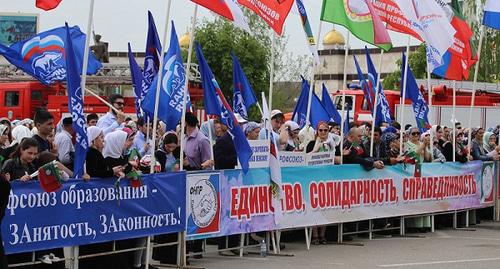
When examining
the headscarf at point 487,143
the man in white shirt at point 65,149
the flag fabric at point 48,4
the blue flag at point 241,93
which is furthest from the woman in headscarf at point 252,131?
the headscarf at point 487,143

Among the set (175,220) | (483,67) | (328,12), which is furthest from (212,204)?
(483,67)

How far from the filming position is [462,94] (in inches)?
1444

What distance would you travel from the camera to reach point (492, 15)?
21.8m

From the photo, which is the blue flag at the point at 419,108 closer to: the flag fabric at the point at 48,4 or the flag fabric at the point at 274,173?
the flag fabric at the point at 274,173

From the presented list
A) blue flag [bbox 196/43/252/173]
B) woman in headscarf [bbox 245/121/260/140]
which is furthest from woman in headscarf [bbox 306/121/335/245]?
blue flag [bbox 196/43/252/173]

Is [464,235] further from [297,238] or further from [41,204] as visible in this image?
[41,204]

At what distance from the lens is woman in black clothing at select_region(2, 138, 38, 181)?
11.2 m

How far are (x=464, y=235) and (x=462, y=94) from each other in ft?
60.2

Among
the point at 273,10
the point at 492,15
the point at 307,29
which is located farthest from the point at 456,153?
the point at 273,10

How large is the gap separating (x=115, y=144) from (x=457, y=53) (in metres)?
9.61

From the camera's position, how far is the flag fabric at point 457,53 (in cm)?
2036

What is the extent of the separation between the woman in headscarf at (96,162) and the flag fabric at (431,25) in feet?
26.8

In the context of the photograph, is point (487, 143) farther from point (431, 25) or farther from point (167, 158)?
point (167, 158)

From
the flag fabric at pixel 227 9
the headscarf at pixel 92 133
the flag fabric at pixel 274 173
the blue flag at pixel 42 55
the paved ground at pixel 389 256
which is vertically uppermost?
the flag fabric at pixel 227 9
